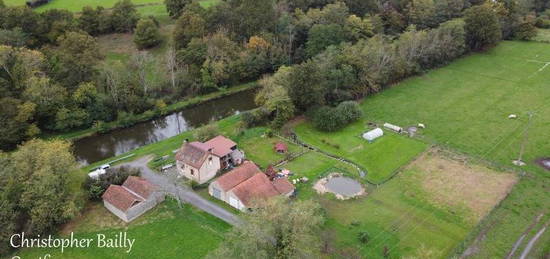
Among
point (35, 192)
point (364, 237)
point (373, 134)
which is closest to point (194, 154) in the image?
point (35, 192)

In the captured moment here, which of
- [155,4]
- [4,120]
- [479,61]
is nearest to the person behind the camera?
[4,120]

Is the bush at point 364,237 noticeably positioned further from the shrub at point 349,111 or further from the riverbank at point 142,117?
the riverbank at point 142,117

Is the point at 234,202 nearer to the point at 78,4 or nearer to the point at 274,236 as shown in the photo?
the point at 274,236

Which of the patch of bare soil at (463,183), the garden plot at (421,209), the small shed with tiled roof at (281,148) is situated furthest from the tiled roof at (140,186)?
the patch of bare soil at (463,183)

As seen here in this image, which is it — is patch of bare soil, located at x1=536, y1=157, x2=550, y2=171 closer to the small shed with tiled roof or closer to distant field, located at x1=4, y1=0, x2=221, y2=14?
the small shed with tiled roof

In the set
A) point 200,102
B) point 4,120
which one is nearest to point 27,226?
point 4,120

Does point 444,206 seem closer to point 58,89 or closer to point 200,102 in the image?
point 200,102
